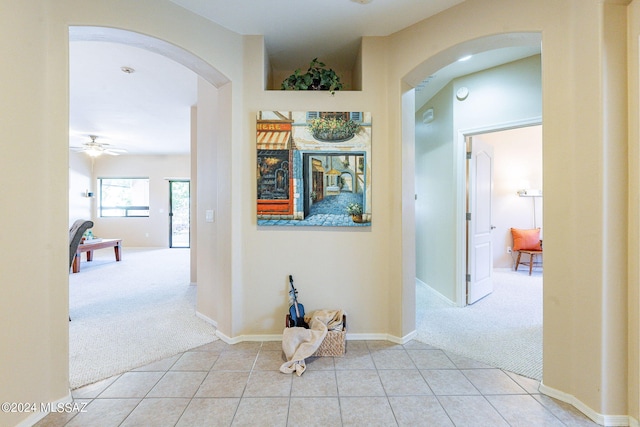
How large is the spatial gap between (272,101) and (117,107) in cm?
336

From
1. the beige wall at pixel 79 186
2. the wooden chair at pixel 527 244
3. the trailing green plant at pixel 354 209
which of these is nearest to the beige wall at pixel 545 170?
the trailing green plant at pixel 354 209

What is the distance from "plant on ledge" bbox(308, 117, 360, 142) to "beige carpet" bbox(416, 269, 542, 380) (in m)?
1.98

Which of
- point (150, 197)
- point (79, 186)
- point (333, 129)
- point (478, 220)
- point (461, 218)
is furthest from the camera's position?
point (150, 197)

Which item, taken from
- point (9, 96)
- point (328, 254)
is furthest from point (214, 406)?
point (9, 96)

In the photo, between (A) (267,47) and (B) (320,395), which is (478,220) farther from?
(A) (267,47)

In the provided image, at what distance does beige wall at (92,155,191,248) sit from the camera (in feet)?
27.3

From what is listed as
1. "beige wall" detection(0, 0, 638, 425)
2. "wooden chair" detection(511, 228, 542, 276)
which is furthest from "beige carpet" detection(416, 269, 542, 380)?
"wooden chair" detection(511, 228, 542, 276)

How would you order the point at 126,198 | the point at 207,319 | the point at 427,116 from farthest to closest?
the point at 126,198
the point at 427,116
the point at 207,319

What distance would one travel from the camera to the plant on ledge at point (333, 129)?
255cm

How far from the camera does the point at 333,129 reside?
8.38 ft

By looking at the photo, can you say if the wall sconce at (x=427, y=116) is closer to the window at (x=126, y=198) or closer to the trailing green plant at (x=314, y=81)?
the trailing green plant at (x=314, y=81)

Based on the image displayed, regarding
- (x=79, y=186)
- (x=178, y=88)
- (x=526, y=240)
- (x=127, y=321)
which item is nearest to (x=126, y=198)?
(x=79, y=186)

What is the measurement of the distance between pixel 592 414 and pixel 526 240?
13.7ft

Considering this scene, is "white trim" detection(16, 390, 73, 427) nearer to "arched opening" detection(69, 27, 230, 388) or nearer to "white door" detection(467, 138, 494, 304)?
"arched opening" detection(69, 27, 230, 388)
